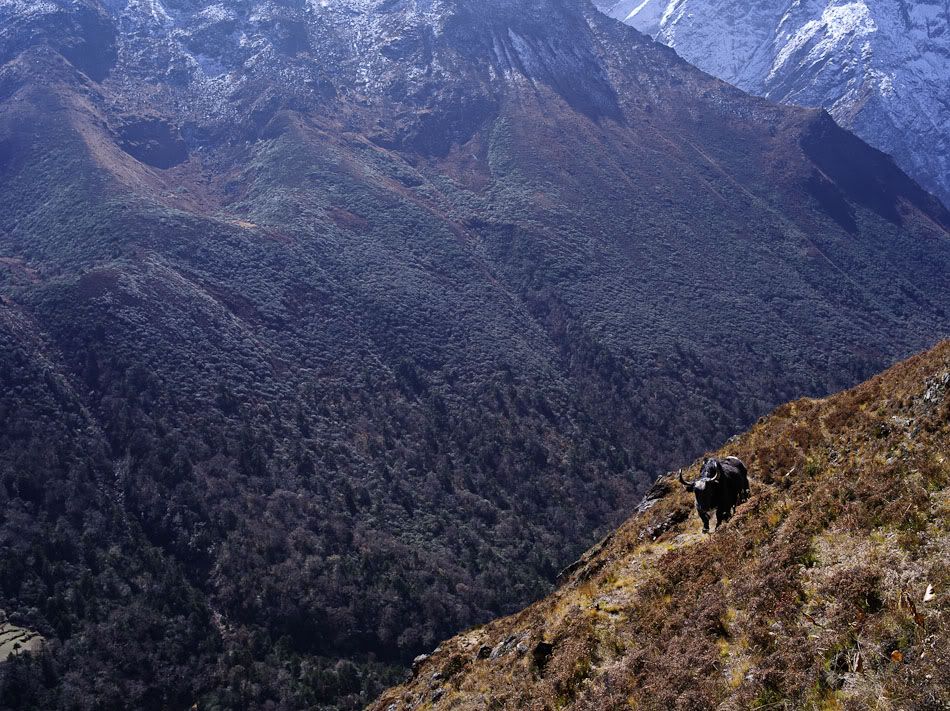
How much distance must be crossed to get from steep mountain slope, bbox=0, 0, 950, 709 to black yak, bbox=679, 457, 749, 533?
63151 millimetres

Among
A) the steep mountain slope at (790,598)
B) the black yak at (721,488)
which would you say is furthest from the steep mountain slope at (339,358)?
the black yak at (721,488)

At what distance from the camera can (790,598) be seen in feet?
33.6

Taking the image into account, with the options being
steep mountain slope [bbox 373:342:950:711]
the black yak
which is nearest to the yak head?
the black yak

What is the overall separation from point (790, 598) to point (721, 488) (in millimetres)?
5652

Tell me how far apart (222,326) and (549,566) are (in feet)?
208

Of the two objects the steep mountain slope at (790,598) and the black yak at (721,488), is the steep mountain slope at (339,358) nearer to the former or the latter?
the steep mountain slope at (790,598)

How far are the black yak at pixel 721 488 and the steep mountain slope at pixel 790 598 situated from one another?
0.49 metres

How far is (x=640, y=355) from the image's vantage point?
131375 millimetres

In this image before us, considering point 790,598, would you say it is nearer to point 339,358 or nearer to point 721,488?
point 721,488

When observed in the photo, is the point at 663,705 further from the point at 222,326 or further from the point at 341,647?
the point at 222,326

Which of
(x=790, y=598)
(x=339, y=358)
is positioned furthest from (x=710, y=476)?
(x=339, y=358)

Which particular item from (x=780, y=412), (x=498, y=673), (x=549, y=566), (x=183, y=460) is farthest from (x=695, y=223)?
(x=498, y=673)

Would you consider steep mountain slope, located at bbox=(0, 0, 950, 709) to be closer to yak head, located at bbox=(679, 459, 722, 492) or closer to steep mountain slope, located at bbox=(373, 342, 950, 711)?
steep mountain slope, located at bbox=(373, 342, 950, 711)

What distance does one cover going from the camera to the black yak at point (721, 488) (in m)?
15.7
